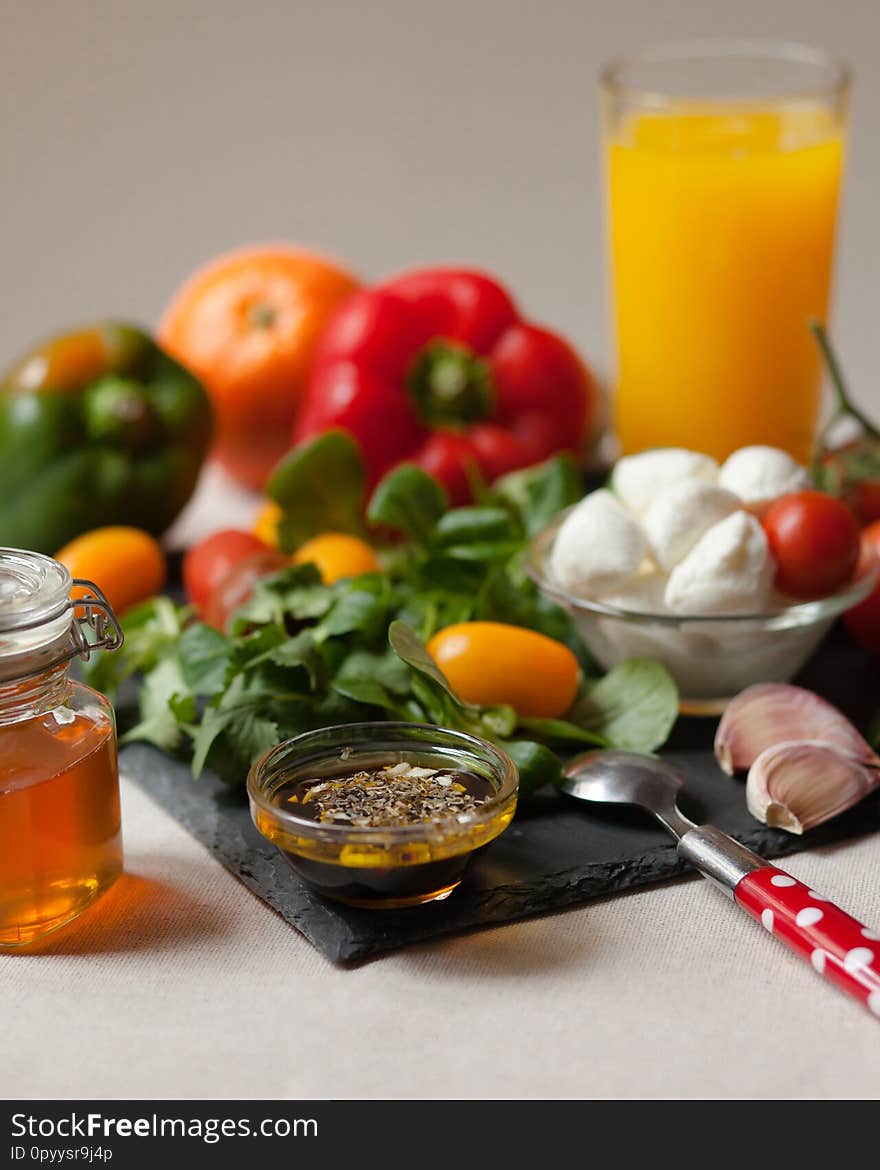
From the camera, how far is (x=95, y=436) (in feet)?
5.93

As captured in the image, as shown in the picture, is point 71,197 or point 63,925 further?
point 71,197

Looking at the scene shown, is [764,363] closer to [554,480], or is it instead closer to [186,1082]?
[554,480]

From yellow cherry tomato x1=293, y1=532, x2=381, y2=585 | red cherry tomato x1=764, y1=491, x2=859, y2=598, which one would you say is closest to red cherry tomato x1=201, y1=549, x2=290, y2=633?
yellow cherry tomato x1=293, y1=532, x2=381, y2=585

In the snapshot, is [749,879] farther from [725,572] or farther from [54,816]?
[54,816]

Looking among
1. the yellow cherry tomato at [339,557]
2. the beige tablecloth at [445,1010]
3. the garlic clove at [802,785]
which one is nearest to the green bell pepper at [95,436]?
the yellow cherry tomato at [339,557]

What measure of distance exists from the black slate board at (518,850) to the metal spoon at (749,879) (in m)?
0.02

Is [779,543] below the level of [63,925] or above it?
above

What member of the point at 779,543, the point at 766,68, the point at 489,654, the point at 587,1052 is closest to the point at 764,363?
the point at 766,68

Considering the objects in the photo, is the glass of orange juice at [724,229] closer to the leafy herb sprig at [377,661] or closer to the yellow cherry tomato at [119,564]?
the leafy herb sprig at [377,661]

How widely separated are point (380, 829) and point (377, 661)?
0.33 metres

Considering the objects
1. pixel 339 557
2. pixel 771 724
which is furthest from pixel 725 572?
pixel 339 557

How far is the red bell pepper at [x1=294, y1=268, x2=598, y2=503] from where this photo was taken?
188 centimetres

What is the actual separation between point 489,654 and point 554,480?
0.39 m

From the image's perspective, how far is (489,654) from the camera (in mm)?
1238
